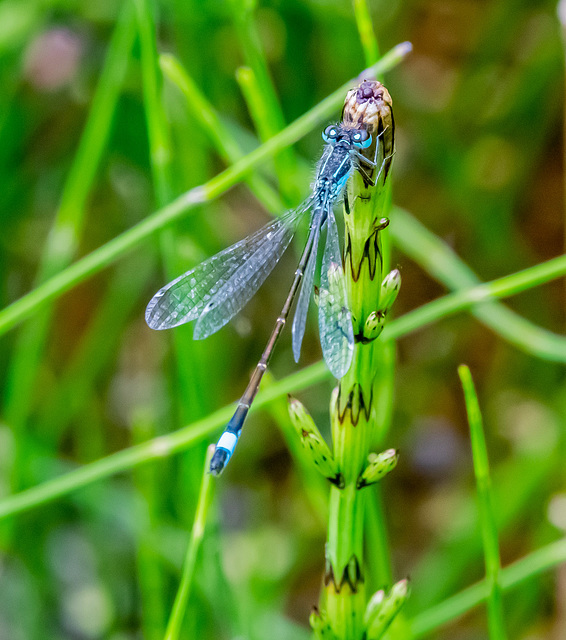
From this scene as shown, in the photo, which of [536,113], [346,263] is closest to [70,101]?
[536,113]

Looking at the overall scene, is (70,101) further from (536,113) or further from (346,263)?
(346,263)

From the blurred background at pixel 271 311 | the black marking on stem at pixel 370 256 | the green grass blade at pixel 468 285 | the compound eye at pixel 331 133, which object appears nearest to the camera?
the black marking on stem at pixel 370 256

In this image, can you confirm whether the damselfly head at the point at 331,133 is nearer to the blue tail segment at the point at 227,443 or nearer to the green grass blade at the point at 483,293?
the green grass blade at the point at 483,293

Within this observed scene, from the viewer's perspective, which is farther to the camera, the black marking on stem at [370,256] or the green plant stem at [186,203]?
the green plant stem at [186,203]

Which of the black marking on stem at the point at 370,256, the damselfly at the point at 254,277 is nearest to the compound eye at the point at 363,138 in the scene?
the black marking on stem at the point at 370,256

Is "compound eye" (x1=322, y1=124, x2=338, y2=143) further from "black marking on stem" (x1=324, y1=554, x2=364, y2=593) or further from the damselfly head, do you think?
"black marking on stem" (x1=324, y1=554, x2=364, y2=593)

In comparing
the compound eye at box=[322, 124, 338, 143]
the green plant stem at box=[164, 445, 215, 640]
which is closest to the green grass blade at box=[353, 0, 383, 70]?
the compound eye at box=[322, 124, 338, 143]
